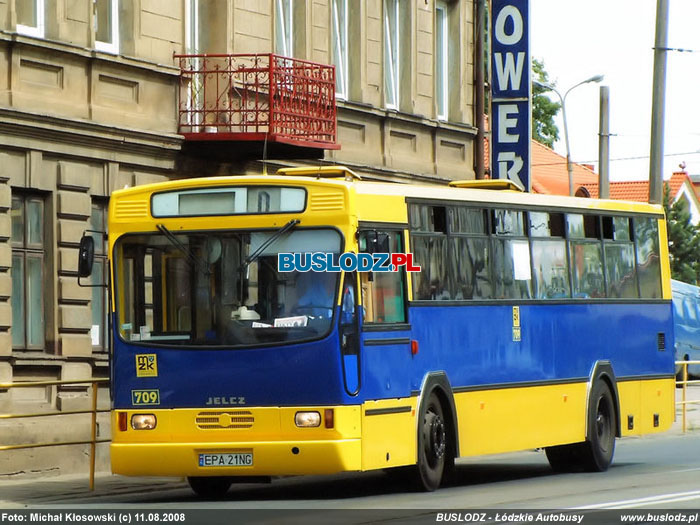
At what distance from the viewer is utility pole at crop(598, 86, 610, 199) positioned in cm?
3575

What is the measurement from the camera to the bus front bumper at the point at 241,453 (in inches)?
598

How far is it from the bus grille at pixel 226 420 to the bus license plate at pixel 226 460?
0.82ft

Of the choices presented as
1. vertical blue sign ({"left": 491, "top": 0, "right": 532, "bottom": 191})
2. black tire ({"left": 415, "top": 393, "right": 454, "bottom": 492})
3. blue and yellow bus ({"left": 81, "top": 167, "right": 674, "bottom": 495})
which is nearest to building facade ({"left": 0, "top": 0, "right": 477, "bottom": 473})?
vertical blue sign ({"left": 491, "top": 0, "right": 532, "bottom": 191})

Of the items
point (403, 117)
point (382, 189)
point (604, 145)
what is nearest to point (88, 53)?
point (382, 189)

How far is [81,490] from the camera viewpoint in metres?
17.9

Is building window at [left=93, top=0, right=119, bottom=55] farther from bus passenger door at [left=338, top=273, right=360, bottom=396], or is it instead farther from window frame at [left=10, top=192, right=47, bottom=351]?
bus passenger door at [left=338, top=273, right=360, bottom=396]

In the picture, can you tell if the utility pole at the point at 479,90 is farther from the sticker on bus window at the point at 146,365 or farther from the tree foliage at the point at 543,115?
the tree foliage at the point at 543,115

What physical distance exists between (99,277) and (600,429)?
676cm

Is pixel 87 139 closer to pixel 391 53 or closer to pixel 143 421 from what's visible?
pixel 143 421

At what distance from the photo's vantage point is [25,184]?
2114 cm

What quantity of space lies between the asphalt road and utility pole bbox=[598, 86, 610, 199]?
1479 centimetres

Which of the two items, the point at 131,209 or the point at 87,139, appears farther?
the point at 87,139

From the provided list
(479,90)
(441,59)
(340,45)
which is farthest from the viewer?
(441,59)

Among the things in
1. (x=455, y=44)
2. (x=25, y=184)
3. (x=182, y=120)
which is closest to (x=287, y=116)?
(x=182, y=120)
